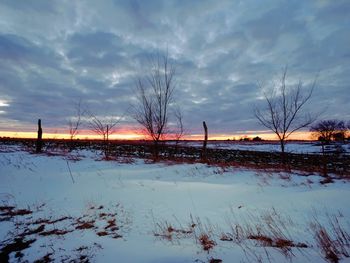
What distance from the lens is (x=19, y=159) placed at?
12.8 metres

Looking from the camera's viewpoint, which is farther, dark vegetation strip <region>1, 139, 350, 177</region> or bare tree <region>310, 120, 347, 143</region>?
bare tree <region>310, 120, 347, 143</region>

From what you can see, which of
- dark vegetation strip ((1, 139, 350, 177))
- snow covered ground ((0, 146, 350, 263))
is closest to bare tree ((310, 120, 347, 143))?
dark vegetation strip ((1, 139, 350, 177))

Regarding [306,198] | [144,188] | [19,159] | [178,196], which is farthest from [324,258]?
[19,159]

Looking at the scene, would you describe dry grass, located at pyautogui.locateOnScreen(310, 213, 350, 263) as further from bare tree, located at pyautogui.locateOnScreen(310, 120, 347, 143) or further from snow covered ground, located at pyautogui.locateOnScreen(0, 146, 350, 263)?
bare tree, located at pyautogui.locateOnScreen(310, 120, 347, 143)

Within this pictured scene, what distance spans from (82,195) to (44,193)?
132cm

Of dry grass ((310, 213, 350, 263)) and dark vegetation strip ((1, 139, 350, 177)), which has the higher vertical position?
dark vegetation strip ((1, 139, 350, 177))

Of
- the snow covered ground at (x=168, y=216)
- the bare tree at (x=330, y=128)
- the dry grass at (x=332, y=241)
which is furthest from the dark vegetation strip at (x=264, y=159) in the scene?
the bare tree at (x=330, y=128)

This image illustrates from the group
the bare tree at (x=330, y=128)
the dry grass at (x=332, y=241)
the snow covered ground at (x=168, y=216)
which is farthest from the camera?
the bare tree at (x=330, y=128)

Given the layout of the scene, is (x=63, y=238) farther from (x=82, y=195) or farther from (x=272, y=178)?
(x=272, y=178)

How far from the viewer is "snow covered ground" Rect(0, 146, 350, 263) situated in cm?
373

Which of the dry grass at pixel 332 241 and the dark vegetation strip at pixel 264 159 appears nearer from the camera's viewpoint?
the dry grass at pixel 332 241

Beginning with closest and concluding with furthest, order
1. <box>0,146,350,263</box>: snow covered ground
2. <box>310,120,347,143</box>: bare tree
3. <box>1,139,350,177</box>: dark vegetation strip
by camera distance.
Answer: <box>0,146,350,263</box>: snow covered ground, <box>1,139,350,177</box>: dark vegetation strip, <box>310,120,347,143</box>: bare tree

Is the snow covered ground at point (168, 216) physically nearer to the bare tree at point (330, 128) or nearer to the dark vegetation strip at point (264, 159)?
the dark vegetation strip at point (264, 159)

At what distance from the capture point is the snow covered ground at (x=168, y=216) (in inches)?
147
